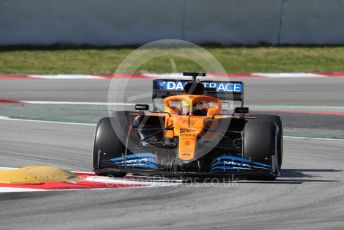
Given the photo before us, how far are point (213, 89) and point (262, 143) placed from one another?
1370 millimetres

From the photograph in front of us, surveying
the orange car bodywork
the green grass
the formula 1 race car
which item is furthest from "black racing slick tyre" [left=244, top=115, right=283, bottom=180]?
the green grass

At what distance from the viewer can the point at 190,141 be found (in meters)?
11.2

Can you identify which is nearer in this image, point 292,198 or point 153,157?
point 292,198

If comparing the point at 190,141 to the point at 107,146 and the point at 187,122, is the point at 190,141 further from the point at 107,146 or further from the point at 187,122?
the point at 107,146

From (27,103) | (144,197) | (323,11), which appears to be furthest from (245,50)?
(144,197)

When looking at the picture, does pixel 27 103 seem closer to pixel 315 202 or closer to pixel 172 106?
pixel 172 106

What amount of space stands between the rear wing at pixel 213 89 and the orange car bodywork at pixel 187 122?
18 cm

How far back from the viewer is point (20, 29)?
84.1ft

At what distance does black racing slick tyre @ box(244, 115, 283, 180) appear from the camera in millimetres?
11234

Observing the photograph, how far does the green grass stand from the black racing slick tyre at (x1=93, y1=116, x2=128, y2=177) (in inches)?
513

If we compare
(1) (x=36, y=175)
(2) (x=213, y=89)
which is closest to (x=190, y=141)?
(2) (x=213, y=89)

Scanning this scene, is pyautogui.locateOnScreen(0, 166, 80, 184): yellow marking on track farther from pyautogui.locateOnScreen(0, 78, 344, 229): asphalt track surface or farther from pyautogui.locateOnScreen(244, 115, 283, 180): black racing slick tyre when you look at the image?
pyautogui.locateOnScreen(244, 115, 283, 180): black racing slick tyre

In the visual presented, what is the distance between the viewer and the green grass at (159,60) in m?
24.9

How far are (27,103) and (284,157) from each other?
7.62 meters
